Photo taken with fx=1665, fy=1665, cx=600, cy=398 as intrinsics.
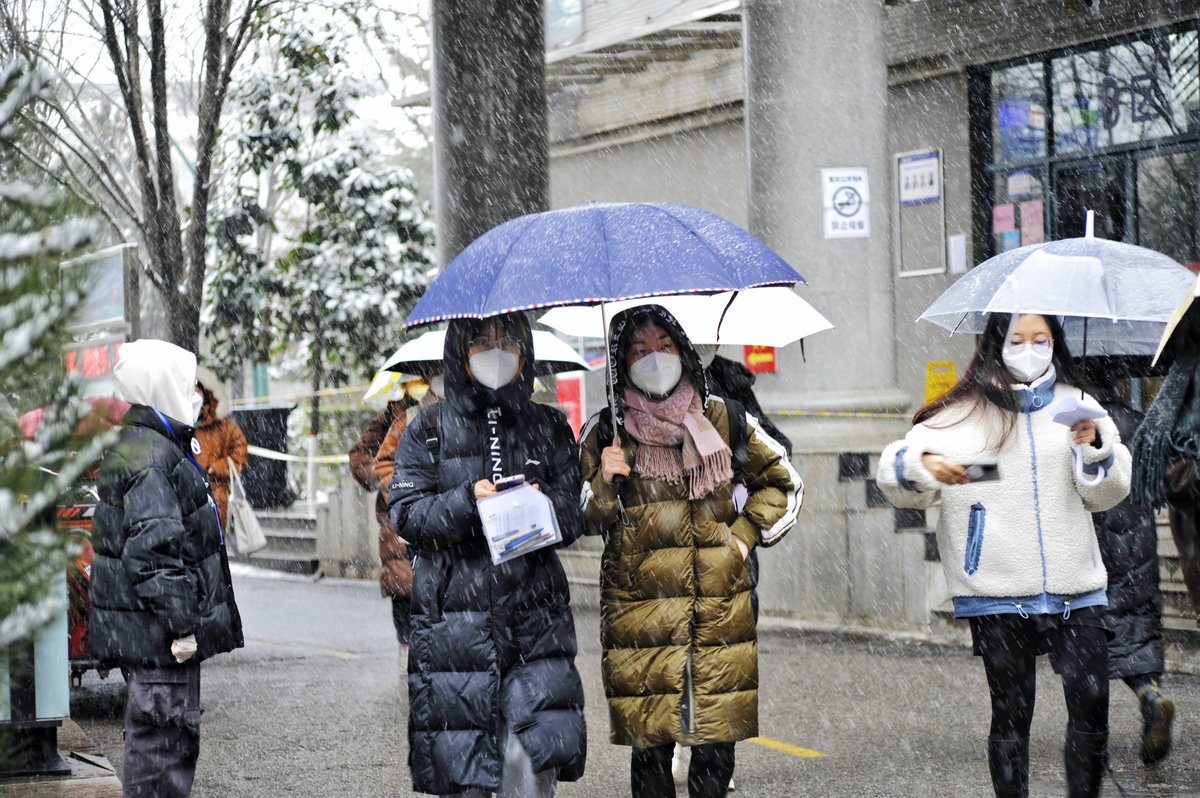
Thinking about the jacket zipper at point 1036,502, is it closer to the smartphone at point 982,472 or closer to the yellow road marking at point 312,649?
the smartphone at point 982,472

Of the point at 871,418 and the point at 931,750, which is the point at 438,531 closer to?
the point at 931,750

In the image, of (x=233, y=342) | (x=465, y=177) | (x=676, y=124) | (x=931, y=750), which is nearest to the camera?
(x=931, y=750)

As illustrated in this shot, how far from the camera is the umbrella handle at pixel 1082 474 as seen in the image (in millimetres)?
5266

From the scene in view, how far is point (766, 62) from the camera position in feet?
41.5

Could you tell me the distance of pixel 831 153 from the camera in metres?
12.5

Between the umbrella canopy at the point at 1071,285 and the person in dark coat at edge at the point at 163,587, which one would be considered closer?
the person in dark coat at edge at the point at 163,587

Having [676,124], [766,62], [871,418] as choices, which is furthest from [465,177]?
[676,124]

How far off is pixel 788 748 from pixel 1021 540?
2720mm

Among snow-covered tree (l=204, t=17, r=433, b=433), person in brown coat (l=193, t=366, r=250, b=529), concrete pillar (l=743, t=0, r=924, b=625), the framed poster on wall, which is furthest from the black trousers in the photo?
snow-covered tree (l=204, t=17, r=433, b=433)

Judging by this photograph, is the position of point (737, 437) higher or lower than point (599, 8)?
lower

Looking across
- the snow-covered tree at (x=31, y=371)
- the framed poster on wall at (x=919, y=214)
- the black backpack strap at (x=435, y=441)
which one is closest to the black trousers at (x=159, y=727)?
the black backpack strap at (x=435, y=441)

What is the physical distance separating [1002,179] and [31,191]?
14265mm

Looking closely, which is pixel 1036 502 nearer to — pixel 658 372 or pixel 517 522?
pixel 658 372

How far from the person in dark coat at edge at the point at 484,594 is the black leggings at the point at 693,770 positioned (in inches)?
13.7
